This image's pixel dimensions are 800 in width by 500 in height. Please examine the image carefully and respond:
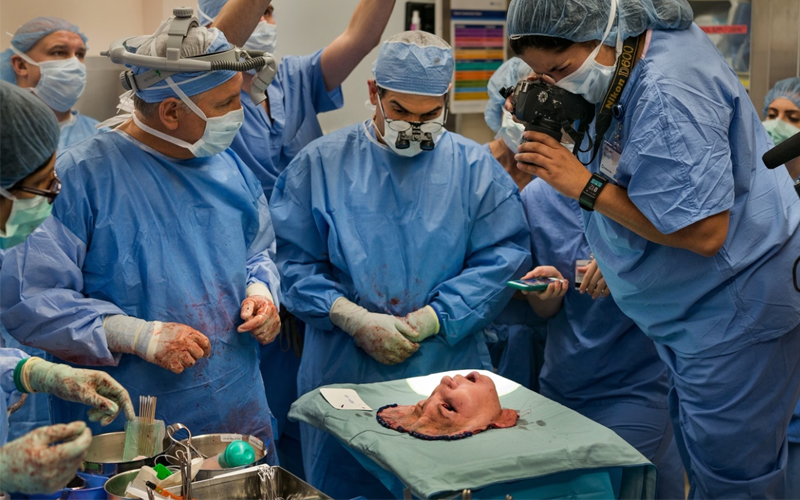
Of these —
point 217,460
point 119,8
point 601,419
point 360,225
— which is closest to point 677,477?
point 601,419

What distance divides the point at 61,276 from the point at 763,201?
5.99ft

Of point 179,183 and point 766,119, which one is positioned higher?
point 179,183

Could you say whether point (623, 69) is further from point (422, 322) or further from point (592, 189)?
point (422, 322)

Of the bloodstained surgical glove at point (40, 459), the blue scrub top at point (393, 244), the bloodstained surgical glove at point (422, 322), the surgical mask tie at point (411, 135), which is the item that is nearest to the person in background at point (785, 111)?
the blue scrub top at point (393, 244)

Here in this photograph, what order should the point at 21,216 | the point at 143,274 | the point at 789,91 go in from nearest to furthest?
1. the point at 21,216
2. the point at 143,274
3. the point at 789,91

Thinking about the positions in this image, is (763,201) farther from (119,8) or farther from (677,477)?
(119,8)

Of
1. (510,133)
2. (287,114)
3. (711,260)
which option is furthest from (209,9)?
(711,260)

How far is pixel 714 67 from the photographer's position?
6.44ft

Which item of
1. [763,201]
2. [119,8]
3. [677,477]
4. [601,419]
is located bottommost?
[677,477]

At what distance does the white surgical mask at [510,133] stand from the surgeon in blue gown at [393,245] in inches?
20.2

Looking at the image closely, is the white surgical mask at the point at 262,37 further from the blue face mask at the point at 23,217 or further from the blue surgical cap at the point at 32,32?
the blue face mask at the point at 23,217

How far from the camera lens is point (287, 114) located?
331cm

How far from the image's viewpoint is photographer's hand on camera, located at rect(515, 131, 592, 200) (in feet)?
6.75

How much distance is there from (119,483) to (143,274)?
24.6 inches
